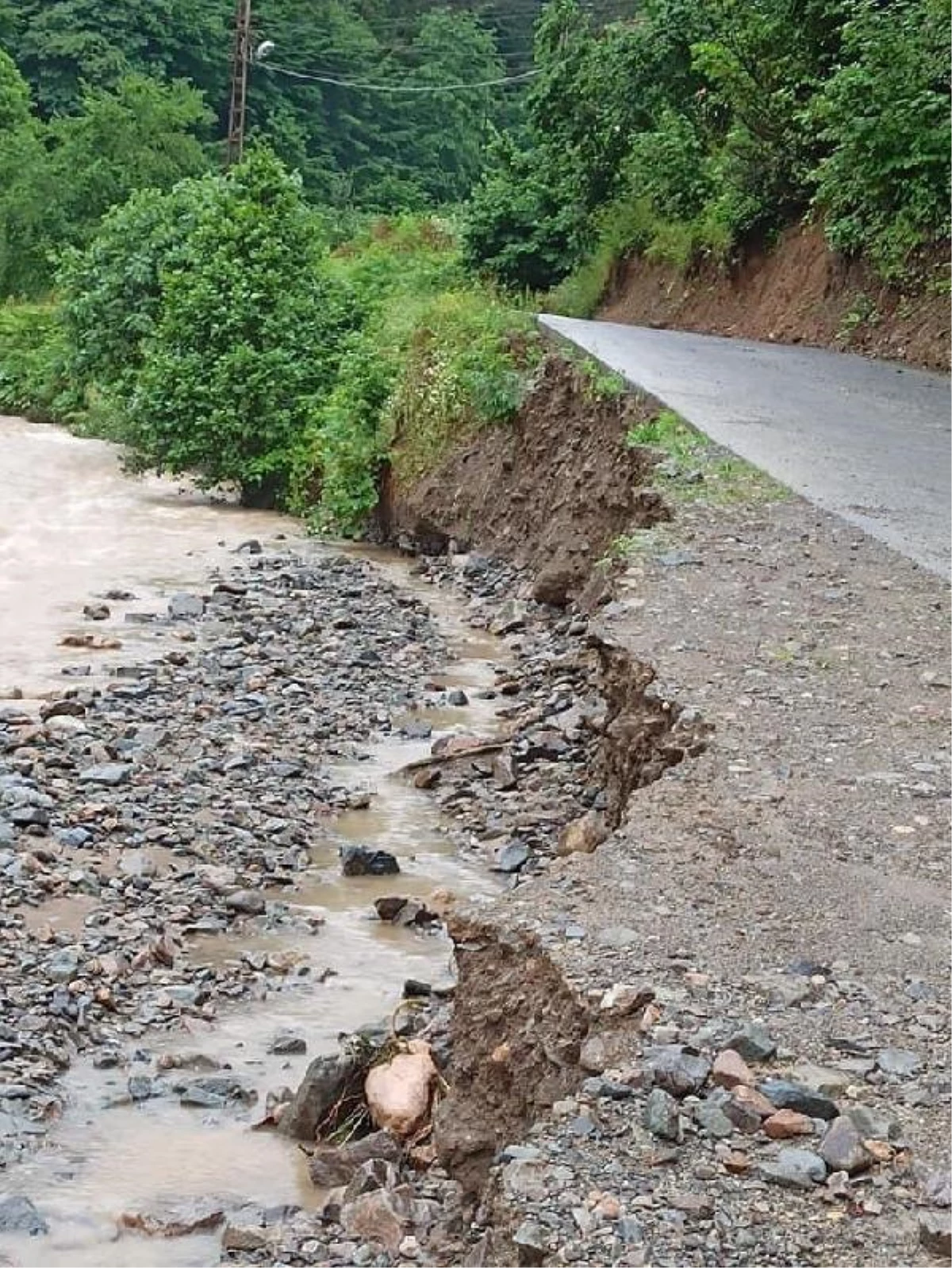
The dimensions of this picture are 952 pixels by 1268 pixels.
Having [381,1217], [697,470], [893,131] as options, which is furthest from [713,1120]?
[893,131]

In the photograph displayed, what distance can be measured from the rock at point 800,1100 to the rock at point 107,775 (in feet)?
16.6

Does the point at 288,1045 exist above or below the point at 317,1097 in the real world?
below

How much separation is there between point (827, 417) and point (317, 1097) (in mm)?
7585

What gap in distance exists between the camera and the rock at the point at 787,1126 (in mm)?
3164

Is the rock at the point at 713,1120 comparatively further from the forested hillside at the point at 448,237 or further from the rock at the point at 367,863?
the forested hillside at the point at 448,237

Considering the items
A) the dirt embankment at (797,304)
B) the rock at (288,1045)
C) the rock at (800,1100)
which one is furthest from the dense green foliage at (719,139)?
the rock at (800,1100)

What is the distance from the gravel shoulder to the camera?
297 centimetres

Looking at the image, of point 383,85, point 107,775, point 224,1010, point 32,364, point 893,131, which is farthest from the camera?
point 383,85

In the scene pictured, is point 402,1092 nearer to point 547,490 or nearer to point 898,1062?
point 898,1062

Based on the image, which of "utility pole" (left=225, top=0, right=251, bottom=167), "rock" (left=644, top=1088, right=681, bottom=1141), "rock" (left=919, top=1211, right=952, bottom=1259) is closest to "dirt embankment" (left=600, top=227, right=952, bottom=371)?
"rock" (left=644, top=1088, right=681, bottom=1141)

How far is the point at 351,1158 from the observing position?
14.0 feet

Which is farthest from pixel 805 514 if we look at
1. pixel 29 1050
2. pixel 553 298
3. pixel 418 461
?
pixel 553 298

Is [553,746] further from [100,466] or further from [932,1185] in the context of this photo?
[100,466]

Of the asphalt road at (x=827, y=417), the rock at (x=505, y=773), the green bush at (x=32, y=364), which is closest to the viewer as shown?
the rock at (x=505, y=773)
